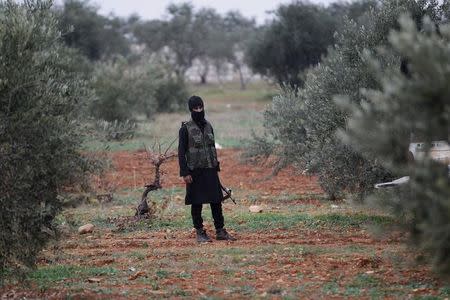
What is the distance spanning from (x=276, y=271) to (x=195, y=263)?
106 cm

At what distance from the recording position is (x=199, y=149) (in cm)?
1131

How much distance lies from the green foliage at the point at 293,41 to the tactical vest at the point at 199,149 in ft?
112

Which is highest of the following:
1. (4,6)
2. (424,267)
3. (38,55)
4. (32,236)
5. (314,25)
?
(314,25)

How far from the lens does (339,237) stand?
11.5m

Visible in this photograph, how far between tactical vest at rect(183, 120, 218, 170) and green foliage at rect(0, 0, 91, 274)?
9.32 ft

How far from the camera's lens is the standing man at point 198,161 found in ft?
36.9

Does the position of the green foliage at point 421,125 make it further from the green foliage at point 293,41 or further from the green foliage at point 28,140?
the green foliage at point 293,41

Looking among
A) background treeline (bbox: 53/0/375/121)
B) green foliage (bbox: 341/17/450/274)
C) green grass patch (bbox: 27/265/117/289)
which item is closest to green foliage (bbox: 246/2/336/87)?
background treeline (bbox: 53/0/375/121)

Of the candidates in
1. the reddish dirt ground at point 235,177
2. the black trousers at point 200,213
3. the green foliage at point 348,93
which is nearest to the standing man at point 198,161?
the black trousers at point 200,213

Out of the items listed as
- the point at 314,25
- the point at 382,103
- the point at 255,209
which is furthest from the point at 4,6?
the point at 314,25

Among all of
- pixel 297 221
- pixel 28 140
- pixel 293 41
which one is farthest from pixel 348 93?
pixel 293 41

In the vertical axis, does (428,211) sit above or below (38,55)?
below

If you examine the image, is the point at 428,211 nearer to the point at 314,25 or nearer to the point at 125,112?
the point at 125,112

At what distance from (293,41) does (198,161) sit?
36335mm
